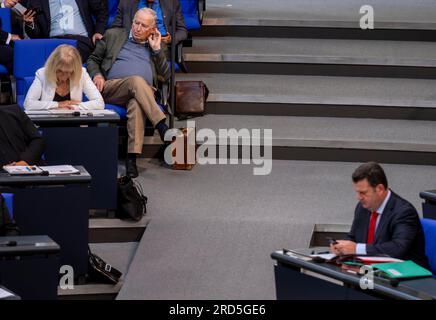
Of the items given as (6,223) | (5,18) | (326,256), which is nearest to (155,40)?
(5,18)

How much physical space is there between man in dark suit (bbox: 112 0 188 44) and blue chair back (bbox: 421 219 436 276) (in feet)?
12.0

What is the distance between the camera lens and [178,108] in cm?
822

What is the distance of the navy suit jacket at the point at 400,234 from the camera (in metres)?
4.97

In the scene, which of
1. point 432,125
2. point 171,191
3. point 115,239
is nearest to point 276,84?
point 432,125

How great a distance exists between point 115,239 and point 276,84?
8.62ft

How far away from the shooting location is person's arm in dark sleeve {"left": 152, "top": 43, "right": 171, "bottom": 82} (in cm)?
790

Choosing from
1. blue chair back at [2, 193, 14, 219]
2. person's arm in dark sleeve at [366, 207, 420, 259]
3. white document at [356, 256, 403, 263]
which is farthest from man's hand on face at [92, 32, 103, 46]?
white document at [356, 256, 403, 263]

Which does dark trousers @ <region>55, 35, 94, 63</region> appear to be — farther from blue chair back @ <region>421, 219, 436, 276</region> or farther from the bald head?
blue chair back @ <region>421, 219, 436, 276</region>

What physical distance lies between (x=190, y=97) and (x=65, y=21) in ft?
3.99

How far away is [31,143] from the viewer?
21.1 ft

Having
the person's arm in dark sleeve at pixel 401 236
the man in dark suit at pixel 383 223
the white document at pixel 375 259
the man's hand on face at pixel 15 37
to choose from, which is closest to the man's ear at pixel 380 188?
the man in dark suit at pixel 383 223
